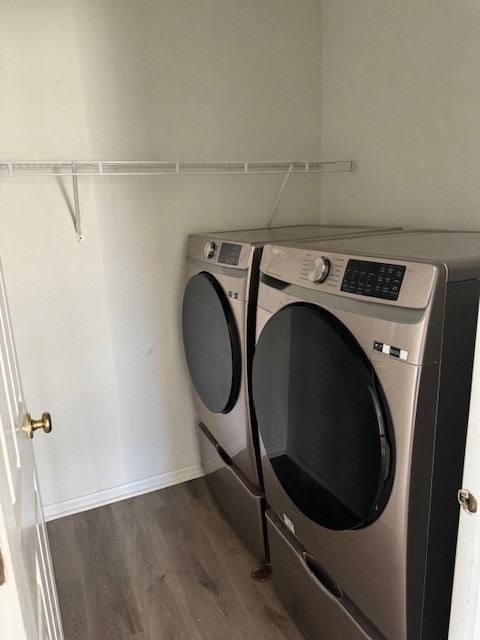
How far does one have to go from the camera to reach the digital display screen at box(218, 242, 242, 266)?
5.24 ft

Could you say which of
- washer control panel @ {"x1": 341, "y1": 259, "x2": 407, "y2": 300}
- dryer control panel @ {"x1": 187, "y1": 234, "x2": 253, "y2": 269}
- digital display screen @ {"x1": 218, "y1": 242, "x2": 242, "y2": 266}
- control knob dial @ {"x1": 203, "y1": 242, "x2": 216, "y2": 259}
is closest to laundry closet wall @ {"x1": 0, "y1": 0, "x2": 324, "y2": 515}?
dryer control panel @ {"x1": 187, "y1": 234, "x2": 253, "y2": 269}

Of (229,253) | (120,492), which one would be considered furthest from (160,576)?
(229,253)

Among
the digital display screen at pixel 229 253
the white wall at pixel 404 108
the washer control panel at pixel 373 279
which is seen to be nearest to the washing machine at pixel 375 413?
the washer control panel at pixel 373 279

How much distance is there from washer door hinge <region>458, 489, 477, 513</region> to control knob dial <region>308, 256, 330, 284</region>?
1.76ft

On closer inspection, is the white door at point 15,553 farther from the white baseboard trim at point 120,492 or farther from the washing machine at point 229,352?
the white baseboard trim at point 120,492

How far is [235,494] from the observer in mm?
1893

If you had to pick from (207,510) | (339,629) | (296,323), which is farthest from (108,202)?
(339,629)

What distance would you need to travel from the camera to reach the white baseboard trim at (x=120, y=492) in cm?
215

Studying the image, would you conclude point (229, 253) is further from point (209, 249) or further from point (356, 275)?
point (356, 275)

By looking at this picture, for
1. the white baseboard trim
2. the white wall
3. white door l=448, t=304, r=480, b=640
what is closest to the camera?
white door l=448, t=304, r=480, b=640

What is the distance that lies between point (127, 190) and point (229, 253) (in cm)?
63

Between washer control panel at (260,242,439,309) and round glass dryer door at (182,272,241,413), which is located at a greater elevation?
washer control panel at (260,242,439,309)

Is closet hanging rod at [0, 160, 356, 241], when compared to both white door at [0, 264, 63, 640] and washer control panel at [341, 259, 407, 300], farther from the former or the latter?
white door at [0, 264, 63, 640]

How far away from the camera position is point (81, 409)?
2.10 metres
